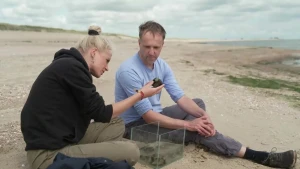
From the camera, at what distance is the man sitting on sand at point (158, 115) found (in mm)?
3975

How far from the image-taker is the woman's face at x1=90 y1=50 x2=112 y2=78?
9.90 ft

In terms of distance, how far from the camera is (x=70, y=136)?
2.94 metres

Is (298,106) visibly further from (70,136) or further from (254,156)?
(70,136)

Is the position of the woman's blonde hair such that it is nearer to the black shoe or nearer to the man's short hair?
the man's short hair

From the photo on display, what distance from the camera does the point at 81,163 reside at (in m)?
2.56

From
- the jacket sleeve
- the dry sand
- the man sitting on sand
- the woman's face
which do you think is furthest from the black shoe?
the woman's face

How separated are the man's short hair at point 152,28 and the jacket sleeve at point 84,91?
4.77ft

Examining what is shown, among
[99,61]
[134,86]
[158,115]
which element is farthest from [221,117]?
[99,61]

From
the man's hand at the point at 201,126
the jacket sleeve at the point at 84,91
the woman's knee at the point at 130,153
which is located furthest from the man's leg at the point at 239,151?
the jacket sleeve at the point at 84,91

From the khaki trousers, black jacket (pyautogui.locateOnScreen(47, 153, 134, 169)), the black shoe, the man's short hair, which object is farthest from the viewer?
the man's short hair

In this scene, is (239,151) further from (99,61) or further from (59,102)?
(59,102)

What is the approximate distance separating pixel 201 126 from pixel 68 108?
181cm

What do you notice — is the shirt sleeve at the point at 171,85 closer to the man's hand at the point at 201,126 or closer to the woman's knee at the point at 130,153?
the man's hand at the point at 201,126

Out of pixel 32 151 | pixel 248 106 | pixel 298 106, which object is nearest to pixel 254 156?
pixel 32 151
